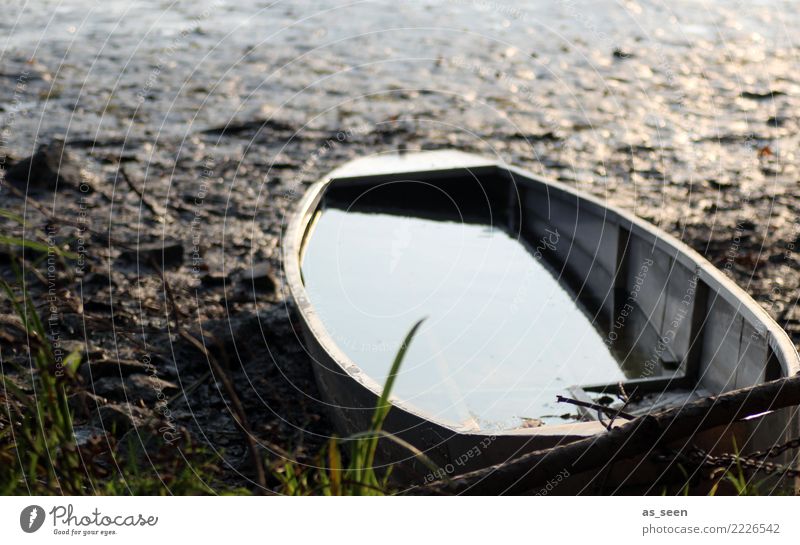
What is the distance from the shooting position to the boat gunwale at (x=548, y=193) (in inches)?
89.0

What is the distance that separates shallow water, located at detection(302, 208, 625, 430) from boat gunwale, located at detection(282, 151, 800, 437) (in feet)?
0.59

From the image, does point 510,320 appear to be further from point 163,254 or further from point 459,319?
point 163,254

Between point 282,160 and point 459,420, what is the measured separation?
3751mm

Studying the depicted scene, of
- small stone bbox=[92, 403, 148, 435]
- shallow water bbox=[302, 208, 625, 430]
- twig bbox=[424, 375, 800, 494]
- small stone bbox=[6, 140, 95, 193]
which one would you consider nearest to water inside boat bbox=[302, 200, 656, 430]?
shallow water bbox=[302, 208, 625, 430]

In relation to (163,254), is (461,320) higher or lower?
higher

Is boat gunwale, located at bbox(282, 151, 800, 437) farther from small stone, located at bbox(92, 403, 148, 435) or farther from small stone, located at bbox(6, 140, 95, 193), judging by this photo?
small stone, located at bbox(6, 140, 95, 193)

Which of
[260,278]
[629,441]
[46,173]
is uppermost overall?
[629,441]

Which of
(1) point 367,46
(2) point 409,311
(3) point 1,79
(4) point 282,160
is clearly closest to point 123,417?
(2) point 409,311

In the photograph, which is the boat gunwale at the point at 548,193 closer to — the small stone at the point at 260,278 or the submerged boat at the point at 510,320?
the submerged boat at the point at 510,320

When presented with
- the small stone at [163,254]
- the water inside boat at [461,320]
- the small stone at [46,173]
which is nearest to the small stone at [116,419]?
the water inside boat at [461,320]

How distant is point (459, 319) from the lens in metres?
3.57

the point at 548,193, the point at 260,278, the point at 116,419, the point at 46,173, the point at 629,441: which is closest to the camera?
the point at 629,441

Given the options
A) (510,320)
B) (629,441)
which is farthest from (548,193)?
(629,441)
